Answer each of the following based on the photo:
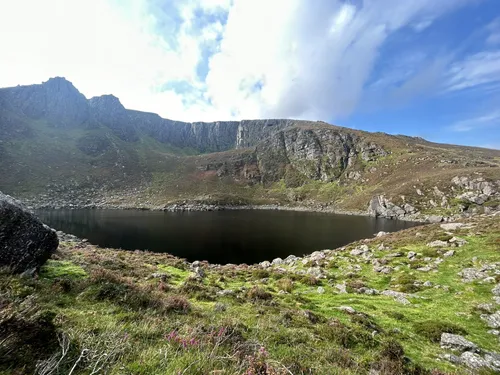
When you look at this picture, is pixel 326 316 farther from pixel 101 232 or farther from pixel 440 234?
pixel 101 232

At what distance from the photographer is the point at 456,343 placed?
8633 millimetres

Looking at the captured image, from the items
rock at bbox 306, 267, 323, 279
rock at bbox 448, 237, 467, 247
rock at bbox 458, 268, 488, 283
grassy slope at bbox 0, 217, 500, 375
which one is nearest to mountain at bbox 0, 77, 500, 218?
rock at bbox 448, 237, 467, 247

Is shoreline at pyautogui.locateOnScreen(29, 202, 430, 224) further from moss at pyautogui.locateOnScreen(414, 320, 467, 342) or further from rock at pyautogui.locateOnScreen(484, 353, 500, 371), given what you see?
rock at pyautogui.locateOnScreen(484, 353, 500, 371)

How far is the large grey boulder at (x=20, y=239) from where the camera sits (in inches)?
382

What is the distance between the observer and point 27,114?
17875 cm

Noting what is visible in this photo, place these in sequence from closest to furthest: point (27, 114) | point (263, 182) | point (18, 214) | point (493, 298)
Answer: point (18, 214) → point (493, 298) → point (263, 182) → point (27, 114)

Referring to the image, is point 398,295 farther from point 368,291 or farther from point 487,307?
point 487,307

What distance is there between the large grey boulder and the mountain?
98006 millimetres

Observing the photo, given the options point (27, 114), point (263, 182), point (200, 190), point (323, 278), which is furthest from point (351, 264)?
point (27, 114)

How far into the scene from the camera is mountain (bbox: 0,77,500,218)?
94.3 m

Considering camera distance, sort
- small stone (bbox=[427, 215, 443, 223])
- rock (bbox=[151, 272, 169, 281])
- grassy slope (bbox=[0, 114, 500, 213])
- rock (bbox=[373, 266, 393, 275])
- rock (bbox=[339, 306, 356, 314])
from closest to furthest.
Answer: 1. rock (bbox=[339, 306, 356, 314])
2. rock (bbox=[151, 272, 169, 281])
3. rock (bbox=[373, 266, 393, 275])
4. small stone (bbox=[427, 215, 443, 223])
5. grassy slope (bbox=[0, 114, 500, 213])

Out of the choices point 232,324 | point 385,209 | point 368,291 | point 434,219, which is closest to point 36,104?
point 385,209

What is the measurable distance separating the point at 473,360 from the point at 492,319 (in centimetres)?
460

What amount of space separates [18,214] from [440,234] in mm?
33313
